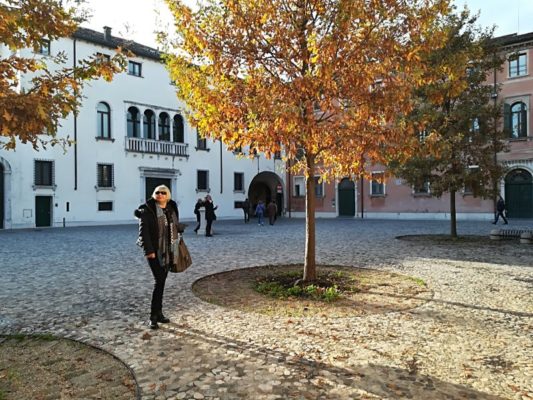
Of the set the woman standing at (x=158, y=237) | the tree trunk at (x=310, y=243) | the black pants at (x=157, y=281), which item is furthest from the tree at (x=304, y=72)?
the black pants at (x=157, y=281)

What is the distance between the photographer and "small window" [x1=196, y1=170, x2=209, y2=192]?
35412 mm

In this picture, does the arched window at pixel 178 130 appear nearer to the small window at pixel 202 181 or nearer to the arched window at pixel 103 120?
the small window at pixel 202 181

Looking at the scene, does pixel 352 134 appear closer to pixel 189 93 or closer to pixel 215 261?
pixel 189 93

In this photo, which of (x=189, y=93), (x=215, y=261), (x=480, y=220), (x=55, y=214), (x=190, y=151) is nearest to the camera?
(x=189, y=93)

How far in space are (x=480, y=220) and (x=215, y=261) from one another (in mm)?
24280

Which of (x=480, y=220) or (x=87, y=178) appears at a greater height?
(x=87, y=178)

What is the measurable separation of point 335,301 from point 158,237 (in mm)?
3041

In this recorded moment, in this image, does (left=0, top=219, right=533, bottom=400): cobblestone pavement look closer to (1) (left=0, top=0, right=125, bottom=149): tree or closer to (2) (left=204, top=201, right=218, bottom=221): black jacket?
(1) (left=0, top=0, right=125, bottom=149): tree

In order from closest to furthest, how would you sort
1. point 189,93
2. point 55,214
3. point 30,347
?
1. point 30,347
2. point 189,93
3. point 55,214

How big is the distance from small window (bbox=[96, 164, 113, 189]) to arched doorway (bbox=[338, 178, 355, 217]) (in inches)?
739

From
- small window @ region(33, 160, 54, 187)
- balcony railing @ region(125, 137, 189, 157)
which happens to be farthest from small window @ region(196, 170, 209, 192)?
small window @ region(33, 160, 54, 187)

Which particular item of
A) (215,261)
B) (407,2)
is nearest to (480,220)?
(215,261)

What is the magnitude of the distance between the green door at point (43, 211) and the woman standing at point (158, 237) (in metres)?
24.4

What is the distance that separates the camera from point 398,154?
24.4 ft
